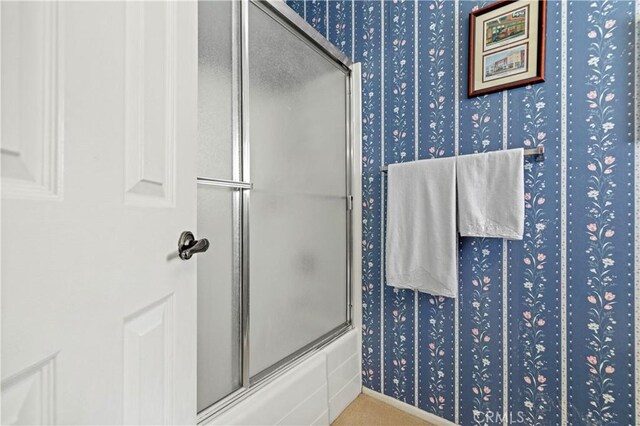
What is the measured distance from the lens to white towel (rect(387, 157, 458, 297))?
1332 mm

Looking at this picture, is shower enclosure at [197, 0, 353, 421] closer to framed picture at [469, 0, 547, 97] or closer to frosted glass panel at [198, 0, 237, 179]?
frosted glass panel at [198, 0, 237, 179]

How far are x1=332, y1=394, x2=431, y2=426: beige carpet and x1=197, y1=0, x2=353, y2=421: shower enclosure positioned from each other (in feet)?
1.27

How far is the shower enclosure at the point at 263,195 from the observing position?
0.98m

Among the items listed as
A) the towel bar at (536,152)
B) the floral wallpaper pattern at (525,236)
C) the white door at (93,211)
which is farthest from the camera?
the towel bar at (536,152)

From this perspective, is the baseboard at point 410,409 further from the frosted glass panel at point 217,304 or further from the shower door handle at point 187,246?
the shower door handle at point 187,246

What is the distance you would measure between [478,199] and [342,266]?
0.75 metres

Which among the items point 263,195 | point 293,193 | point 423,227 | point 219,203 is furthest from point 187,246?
point 423,227

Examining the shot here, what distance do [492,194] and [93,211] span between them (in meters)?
1.31

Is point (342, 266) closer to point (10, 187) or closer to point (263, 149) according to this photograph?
point (263, 149)

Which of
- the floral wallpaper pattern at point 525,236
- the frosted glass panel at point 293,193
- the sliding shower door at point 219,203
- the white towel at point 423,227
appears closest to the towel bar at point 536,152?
the floral wallpaper pattern at point 525,236

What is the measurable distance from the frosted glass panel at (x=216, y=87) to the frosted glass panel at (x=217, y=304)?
0.09 meters

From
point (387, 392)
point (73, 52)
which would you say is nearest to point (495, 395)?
point (387, 392)

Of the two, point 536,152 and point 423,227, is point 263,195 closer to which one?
point 423,227

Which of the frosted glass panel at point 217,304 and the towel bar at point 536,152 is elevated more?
the towel bar at point 536,152
